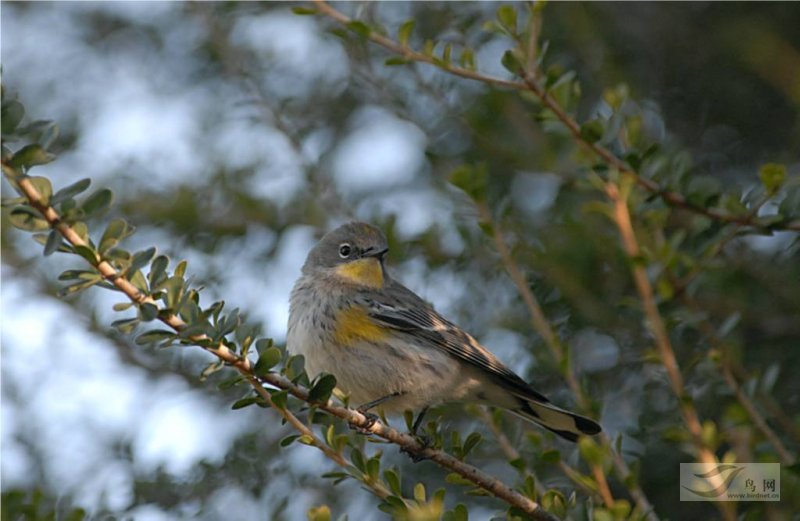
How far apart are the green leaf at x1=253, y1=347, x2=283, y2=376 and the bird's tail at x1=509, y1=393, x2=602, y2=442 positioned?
55.2 inches

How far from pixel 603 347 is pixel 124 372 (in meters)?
Answer: 2.15

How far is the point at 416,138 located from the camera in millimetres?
4859

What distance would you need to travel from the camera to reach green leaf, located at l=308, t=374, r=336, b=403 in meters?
2.29

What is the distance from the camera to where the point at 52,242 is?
189cm

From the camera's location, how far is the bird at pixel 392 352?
13.6 feet

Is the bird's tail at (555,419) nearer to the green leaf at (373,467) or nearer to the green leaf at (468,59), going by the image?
the green leaf at (373,467)

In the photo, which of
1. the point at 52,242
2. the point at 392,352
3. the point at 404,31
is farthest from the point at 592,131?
the point at 392,352

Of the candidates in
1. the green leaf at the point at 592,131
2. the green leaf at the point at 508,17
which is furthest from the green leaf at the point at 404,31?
the green leaf at the point at 592,131

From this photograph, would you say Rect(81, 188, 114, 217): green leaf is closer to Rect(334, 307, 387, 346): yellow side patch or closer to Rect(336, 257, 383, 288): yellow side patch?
Rect(334, 307, 387, 346): yellow side patch

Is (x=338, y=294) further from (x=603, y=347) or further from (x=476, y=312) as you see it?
(x=603, y=347)

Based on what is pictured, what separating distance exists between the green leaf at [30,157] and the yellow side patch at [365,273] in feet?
9.72

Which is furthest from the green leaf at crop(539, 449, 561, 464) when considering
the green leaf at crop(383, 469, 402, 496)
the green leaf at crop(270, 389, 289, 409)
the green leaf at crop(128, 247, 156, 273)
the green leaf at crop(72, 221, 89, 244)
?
the green leaf at crop(72, 221, 89, 244)

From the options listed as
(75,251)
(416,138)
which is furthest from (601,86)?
(75,251)

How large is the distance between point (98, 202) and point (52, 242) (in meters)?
0.12
